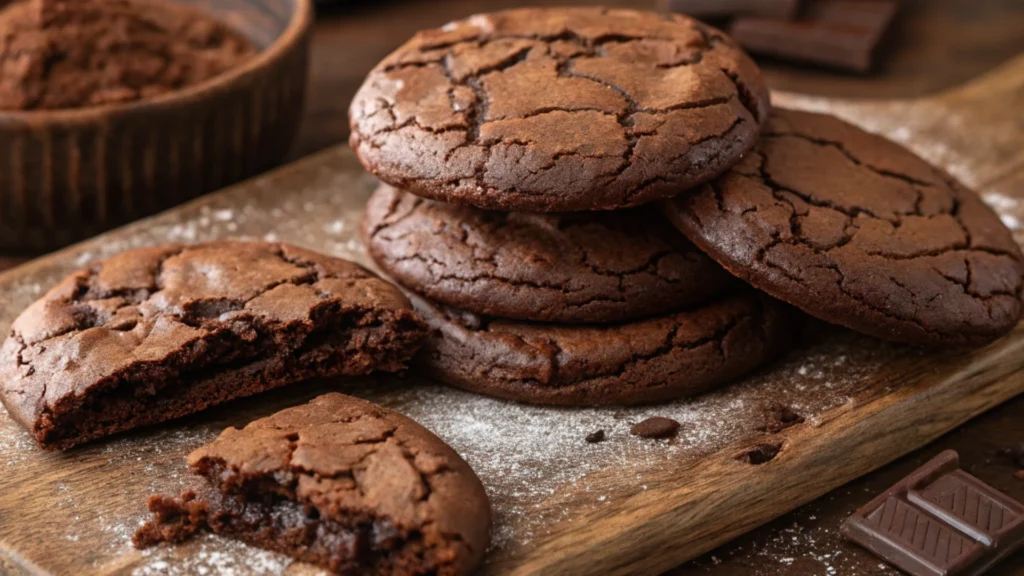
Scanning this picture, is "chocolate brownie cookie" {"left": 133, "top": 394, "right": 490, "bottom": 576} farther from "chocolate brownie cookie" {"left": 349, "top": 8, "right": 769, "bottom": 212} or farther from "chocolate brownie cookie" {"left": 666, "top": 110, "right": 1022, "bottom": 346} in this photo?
"chocolate brownie cookie" {"left": 666, "top": 110, "right": 1022, "bottom": 346}

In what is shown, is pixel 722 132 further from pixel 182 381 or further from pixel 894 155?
pixel 182 381

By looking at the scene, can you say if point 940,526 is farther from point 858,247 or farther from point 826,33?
point 826,33

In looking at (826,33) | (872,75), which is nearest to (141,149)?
(826,33)

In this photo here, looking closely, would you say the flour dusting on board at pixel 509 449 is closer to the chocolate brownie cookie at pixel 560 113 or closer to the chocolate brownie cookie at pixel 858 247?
the chocolate brownie cookie at pixel 858 247

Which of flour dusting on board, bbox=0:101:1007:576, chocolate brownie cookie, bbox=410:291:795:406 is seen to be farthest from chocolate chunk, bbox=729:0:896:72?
chocolate brownie cookie, bbox=410:291:795:406

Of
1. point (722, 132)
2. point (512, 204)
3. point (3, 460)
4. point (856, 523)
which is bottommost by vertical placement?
point (3, 460)

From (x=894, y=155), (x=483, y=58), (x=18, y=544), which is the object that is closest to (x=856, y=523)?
(x=894, y=155)
